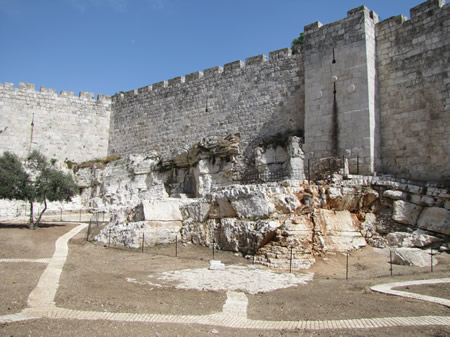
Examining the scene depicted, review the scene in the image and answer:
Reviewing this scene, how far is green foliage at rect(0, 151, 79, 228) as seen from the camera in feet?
54.5

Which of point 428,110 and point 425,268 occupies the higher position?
point 428,110

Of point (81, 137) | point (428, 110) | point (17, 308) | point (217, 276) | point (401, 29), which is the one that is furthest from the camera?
point (81, 137)

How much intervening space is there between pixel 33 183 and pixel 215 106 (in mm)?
8443

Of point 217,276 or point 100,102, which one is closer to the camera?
point 217,276

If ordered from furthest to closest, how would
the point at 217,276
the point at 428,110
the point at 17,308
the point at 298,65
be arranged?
the point at 298,65
the point at 428,110
the point at 217,276
the point at 17,308

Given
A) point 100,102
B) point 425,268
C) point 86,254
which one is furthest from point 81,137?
point 425,268

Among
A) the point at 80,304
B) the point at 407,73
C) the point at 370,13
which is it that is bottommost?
the point at 80,304

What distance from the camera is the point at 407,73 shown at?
13.5 metres

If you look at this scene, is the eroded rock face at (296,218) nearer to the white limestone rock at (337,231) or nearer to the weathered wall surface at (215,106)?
the white limestone rock at (337,231)

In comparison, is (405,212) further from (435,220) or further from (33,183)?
(33,183)

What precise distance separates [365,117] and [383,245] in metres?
4.21

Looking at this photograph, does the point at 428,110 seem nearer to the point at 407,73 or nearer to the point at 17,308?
the point at 407,73

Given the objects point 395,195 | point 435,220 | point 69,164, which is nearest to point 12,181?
point 69,164

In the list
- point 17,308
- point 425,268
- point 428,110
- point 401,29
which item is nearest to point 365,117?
point 428,110
